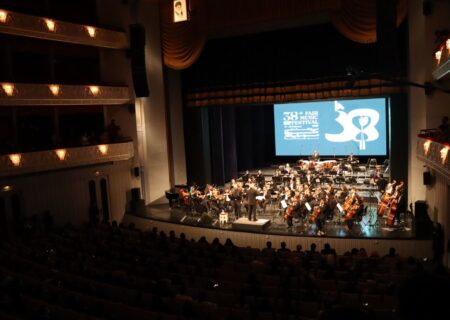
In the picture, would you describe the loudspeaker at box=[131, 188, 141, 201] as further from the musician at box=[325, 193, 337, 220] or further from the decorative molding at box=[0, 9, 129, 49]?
the musician at box=[325, 193, 337, 220]

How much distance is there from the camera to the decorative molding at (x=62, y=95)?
61.4ft

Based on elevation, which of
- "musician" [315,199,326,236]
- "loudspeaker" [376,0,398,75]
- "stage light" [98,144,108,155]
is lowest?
"musician" [315,199,326,236]

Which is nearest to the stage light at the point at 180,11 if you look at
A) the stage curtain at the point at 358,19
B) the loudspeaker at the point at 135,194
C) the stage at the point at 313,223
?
the stage curtain at the point at 358,19

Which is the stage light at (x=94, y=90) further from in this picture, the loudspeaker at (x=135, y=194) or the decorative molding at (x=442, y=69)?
the decorative molding at (x=442, y=69)

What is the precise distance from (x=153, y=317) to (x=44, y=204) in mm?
14188

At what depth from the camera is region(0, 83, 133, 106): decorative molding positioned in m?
18.7

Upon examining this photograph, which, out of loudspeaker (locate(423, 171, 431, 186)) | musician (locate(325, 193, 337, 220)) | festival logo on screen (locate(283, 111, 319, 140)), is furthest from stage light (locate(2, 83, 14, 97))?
loudspeaker (locate(423, 171, 431, 186))

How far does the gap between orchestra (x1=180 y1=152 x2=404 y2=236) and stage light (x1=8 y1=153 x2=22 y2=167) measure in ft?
23.0

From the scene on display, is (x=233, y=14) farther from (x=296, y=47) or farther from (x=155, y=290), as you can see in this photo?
(x=155, y=290)

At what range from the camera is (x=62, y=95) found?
20.5m

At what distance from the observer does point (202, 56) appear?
83.2ft

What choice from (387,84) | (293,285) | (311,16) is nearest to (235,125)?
(311,16)

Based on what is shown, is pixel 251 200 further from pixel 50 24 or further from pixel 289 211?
pixel 50 24

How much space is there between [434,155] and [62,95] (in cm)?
1574
